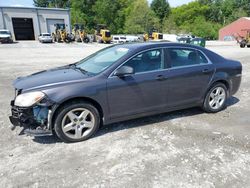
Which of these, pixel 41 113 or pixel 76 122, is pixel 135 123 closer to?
pixel 76 122

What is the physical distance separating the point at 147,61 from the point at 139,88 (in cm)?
53

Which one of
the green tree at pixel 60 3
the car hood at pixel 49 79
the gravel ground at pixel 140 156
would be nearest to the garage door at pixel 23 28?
the green tree at pixel 60 3

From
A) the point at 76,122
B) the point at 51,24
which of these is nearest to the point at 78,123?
the point at 76,122

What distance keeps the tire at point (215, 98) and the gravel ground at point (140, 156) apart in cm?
34

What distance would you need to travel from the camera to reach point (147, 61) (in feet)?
13.8

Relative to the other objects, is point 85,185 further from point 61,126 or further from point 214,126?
point 214,126

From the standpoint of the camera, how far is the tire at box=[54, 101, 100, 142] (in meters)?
3.64

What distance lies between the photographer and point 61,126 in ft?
12.0

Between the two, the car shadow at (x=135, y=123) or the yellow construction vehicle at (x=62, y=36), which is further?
the yellow construction vehicle at (x=62, y=36)

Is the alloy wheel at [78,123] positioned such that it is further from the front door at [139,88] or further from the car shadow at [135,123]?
the front door at [139,88]

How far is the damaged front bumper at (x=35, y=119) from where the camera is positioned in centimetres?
354

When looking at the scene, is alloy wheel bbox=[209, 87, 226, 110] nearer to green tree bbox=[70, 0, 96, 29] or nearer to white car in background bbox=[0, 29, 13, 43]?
white car in background bbox=[0, 29, 13, 43]

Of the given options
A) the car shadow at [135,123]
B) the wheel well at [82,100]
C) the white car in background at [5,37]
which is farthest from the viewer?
the white car in background at [5,37]

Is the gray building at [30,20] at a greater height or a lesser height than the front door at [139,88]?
greater
